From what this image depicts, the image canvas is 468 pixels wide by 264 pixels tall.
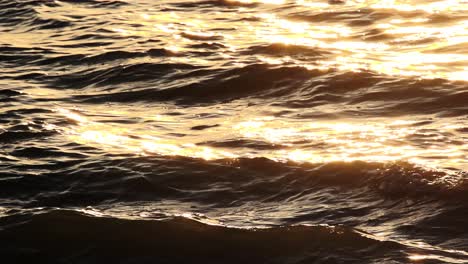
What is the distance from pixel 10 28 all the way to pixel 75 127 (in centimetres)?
755

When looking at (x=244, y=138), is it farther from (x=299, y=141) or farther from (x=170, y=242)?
Result: (x=170, y=242)

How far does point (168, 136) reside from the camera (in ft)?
33.9

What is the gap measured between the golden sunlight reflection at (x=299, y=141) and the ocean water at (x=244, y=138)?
3cm

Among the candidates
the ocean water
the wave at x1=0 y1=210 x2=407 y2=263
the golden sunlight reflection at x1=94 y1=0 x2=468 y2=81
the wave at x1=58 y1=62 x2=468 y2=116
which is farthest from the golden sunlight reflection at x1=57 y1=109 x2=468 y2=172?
the golden sunlight reflection at x1=94 y1=0 x2=468 y2=81

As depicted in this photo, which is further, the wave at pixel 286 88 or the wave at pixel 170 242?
the wave at pixel 286 88

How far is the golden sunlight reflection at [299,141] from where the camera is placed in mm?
8922

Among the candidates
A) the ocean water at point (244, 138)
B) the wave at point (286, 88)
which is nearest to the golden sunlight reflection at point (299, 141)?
the ocean water at point (244, 138)

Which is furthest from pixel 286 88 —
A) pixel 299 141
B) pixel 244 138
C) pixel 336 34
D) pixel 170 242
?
pixel 170 242

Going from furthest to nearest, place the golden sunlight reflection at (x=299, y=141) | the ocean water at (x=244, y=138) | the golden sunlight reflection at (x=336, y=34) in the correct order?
1. the golden sunlight reflection at (x=336, y=34)
2. the golden sunlight reflection at (x=299, y=141)
3. the ocean water at (x=244, y=138)

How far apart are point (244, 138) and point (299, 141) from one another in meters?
0.64

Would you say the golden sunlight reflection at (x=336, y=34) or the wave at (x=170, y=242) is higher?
the golden sunlight reflection at (x=336, y=34)

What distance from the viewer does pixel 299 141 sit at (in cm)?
966

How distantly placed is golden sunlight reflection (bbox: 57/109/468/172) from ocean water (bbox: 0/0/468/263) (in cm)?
3

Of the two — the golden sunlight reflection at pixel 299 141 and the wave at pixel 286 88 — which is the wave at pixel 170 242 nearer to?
the golden sunlight reflection at pixel 299 141
